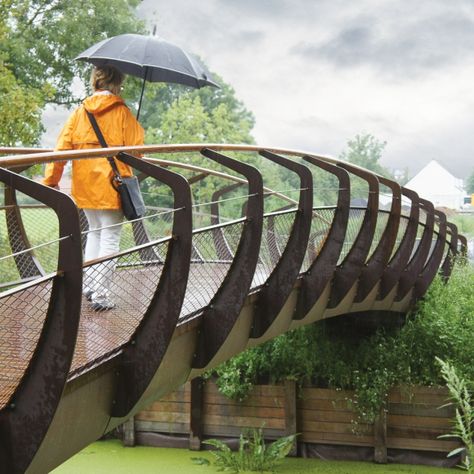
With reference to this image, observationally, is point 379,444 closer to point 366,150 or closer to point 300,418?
point 300,418

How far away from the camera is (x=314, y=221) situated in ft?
21.6

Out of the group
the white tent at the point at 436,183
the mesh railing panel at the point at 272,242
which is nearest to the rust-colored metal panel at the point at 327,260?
the mesh railing panel at the point at 272,242

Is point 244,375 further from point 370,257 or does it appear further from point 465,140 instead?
point 465,140

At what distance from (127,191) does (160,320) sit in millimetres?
744

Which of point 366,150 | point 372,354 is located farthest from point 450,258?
point 366,150

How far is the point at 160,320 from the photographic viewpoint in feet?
14.0

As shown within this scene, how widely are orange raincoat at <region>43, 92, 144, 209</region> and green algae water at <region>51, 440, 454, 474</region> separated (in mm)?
6507

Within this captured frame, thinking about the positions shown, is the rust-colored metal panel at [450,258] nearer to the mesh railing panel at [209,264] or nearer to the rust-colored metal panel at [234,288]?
the mesh railing panel at [209,264]

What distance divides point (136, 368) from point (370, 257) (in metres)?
3.95

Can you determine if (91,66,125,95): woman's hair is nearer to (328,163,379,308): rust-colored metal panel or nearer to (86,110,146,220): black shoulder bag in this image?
(86,110,146,220): black shoulder bag

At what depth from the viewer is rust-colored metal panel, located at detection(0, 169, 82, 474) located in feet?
10.7

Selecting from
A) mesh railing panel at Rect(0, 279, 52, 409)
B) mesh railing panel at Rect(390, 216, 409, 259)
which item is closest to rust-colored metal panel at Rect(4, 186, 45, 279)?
mesh railing panel at Rect(0, 279, 52, 409)

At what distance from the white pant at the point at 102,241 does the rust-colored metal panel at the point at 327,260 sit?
2009 millimetres

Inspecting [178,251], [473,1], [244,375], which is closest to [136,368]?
[178,251]
